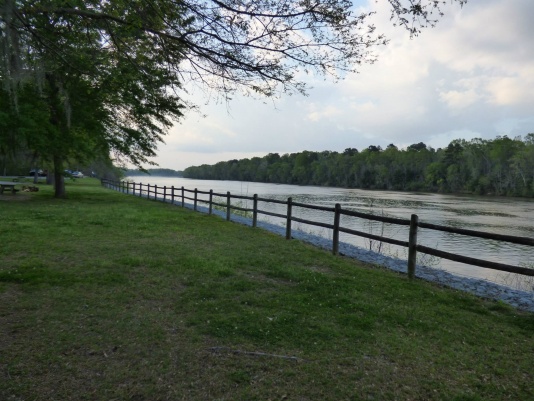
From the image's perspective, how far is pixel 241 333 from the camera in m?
4.07

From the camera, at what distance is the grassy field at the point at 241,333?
10.2 feet

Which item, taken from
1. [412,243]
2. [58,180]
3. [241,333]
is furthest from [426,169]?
[241,333]

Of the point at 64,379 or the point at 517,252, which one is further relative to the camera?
the point at 517,252

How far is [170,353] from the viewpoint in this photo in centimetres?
359

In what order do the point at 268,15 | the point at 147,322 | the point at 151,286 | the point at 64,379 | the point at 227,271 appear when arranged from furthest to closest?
the point at 227,271 < the point at 151,286 < the point at 147,322 < the point at 268,15 < the point at 64,379

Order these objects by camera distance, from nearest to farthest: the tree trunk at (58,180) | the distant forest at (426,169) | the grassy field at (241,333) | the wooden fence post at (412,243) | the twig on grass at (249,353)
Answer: the grassy field at (241,333) → the twig on grass at (249,353) → the wooden fence post at (412,243) → the tree trunk at (58,180) → the distant forest at (426,169)

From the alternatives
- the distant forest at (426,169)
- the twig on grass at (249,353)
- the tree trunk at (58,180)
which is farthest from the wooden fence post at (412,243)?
the distant forest at (426,169)

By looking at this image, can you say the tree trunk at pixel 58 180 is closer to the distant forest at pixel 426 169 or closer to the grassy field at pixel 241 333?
the grassy field at pixel 241 333

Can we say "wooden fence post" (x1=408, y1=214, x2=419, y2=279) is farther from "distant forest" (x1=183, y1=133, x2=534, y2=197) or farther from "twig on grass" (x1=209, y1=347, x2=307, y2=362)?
"distant forest" (x1=183, y1=133, x2=534, y2=197)

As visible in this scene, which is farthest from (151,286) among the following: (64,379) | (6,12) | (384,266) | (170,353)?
(384,266)

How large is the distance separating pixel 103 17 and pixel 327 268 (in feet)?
17.5

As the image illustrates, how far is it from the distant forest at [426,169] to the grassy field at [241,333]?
69.8 m

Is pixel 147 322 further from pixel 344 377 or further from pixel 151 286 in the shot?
pixel 344 377

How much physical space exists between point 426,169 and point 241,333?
96.6 m
